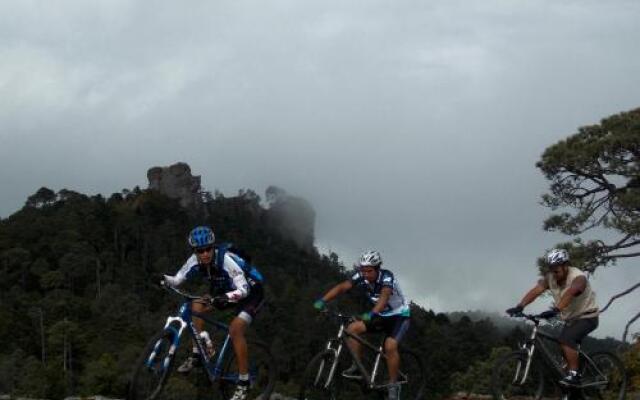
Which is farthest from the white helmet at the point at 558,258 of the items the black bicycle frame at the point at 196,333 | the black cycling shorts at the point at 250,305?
the black bicycle frame at the point at 196,333

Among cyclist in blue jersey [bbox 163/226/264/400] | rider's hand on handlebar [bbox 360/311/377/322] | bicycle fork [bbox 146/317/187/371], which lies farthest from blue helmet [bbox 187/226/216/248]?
rider's hand on handlebar [bbox 360/311/377/322]

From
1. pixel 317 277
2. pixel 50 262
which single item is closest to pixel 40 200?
pixel 50 262

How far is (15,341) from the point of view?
90438 millimetres

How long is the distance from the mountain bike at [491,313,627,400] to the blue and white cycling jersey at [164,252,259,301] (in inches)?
142

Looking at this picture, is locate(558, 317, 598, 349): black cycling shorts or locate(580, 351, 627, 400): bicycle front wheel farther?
locate(580, 351, 627, 400): bicycle front wheel

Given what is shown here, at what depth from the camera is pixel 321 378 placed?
11.8 meters

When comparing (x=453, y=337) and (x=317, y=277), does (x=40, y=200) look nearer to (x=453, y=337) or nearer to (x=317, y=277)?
(x=317, y=277)

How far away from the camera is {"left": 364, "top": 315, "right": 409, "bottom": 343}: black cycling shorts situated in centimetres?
1225

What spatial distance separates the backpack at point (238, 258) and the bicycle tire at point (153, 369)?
1087 mm

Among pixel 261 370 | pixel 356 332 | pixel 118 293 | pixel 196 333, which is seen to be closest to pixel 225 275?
pixel 196 333

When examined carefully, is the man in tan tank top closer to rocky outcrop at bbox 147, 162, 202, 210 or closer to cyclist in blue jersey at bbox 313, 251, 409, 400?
cyclist in blue jersey at bbox 313, 251, 409, 400

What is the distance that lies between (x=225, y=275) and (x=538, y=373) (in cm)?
448

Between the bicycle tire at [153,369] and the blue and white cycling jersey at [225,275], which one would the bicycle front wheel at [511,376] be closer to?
the blue and white cycling jersey at [225,275]

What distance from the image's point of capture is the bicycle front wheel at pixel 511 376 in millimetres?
12180
